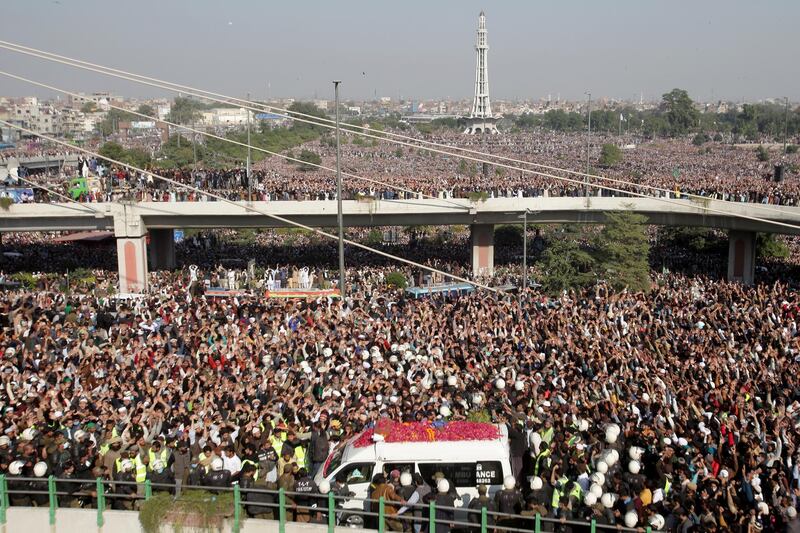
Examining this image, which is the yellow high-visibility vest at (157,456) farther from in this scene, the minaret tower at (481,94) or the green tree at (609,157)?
the minaret tower at (481,94)

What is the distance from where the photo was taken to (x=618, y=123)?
469 ft

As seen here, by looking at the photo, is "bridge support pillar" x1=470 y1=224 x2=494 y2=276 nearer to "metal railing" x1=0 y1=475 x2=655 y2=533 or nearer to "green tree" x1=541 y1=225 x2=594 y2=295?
"green tree" x1=541 y1=225 x2=594 y2=295

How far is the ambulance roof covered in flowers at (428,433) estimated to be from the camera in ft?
31.4

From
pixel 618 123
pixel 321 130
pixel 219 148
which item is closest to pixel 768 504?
pixel 219 148

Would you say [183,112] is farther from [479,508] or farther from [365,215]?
[479,508]

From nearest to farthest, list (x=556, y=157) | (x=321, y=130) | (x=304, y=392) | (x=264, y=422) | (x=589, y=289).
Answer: (x=264, y=422) < (x=304, y=392) < (x=589, y=289) < (x=556, y=157) < (x=321, y=130)

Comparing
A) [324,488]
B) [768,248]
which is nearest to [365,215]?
[768,248]

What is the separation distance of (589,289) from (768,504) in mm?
17823

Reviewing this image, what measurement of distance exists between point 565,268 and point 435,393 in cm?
1673

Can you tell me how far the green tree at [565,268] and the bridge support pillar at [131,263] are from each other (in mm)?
13844

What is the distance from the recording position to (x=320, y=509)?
880 cm

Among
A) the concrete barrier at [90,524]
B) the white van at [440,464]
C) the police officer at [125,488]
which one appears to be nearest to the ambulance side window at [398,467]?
the white van at [440,464]

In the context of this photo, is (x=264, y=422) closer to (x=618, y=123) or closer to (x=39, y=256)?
(x=39, y=256)

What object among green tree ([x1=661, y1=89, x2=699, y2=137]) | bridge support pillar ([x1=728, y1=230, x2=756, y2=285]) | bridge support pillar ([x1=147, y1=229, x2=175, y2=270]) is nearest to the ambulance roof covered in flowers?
bridge support pillar ([x1=728, y1=230, x2=756, y2=285])
